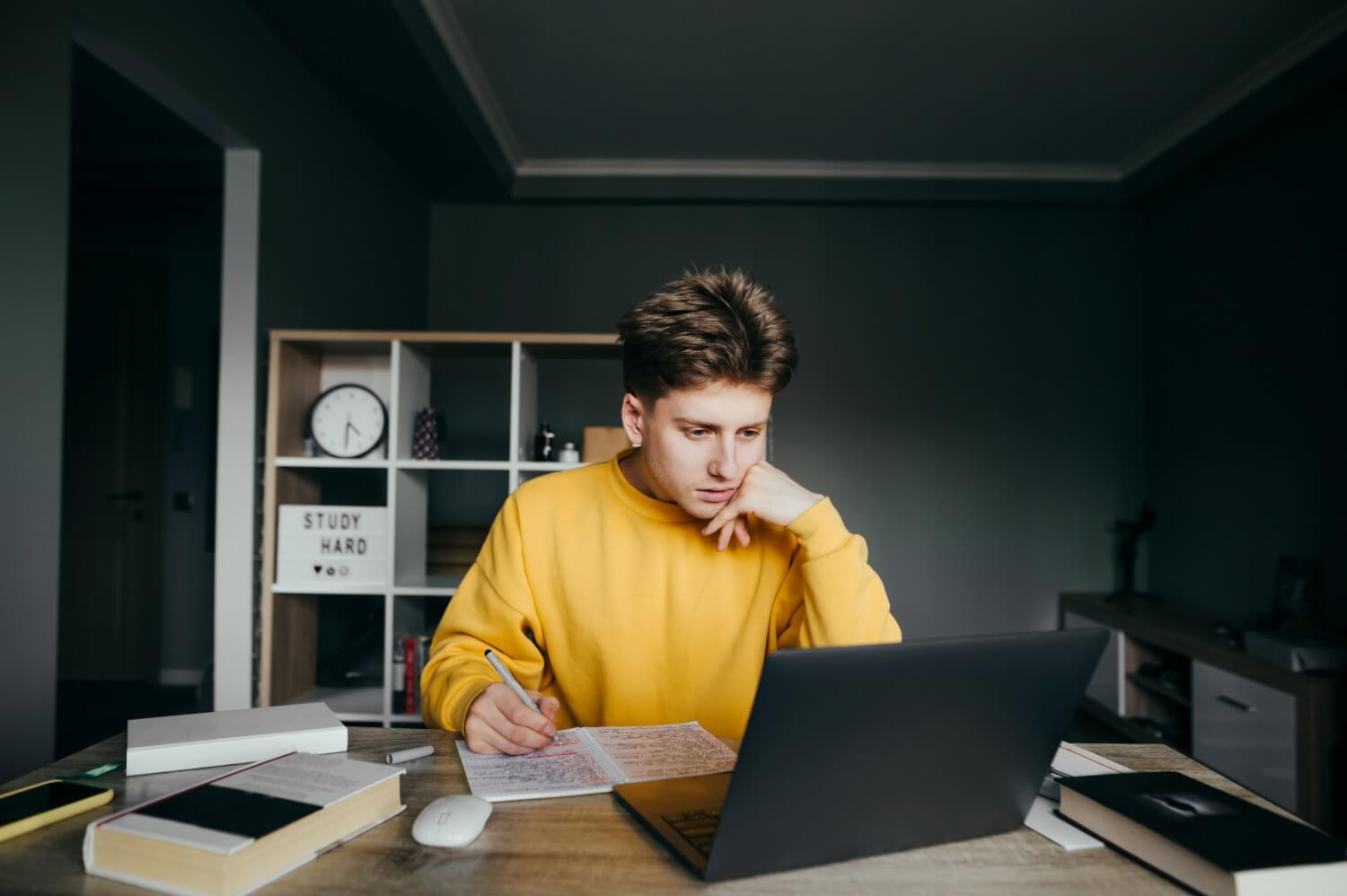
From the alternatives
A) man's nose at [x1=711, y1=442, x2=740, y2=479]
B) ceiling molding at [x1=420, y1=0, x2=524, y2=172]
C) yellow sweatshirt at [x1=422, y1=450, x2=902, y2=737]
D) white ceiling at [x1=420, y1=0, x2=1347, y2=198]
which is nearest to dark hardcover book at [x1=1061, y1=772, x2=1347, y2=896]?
yellow sweatshirt at [x1=422, y1=450, x2=902, y2=737]

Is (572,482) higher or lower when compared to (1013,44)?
lower

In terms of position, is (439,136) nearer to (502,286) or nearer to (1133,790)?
(502,286)

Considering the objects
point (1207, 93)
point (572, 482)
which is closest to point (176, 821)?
point (572, 482)

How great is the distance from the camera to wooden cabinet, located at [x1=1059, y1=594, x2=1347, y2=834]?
2.54 metres

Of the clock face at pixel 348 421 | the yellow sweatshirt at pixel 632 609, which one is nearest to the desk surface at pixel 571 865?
the yellow sweatshirt at pixel 632 609

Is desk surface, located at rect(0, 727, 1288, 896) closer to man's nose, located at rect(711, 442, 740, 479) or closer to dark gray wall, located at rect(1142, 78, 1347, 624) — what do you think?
man's nose, located at rect(711, 442, 740, 479)

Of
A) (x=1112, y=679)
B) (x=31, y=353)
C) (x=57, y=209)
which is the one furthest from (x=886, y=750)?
(x=1112, y=679)

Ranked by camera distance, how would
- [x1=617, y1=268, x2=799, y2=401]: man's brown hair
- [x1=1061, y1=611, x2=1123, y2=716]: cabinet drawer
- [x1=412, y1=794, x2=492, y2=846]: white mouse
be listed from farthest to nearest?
[x1=1061, y1=611, x2=1123, y2=716]: cabinet drawer < [x1=617, y1=268, x2=799, y2=401]: man's brown hair < [x1=412, y1=794, x2=492, y2=846]: white mouse

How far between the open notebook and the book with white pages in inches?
13.2

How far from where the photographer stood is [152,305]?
4301 mm

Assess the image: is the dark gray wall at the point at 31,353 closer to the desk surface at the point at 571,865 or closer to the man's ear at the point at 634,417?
the desk surface at the point at 571,865

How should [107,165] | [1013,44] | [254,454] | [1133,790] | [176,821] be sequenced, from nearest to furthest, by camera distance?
[176,821]
[1133,790]
[254,454]
[1013,44]
[107,165]

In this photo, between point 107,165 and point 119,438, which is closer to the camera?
A: point 107,165

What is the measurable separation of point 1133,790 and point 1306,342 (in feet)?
10.1
